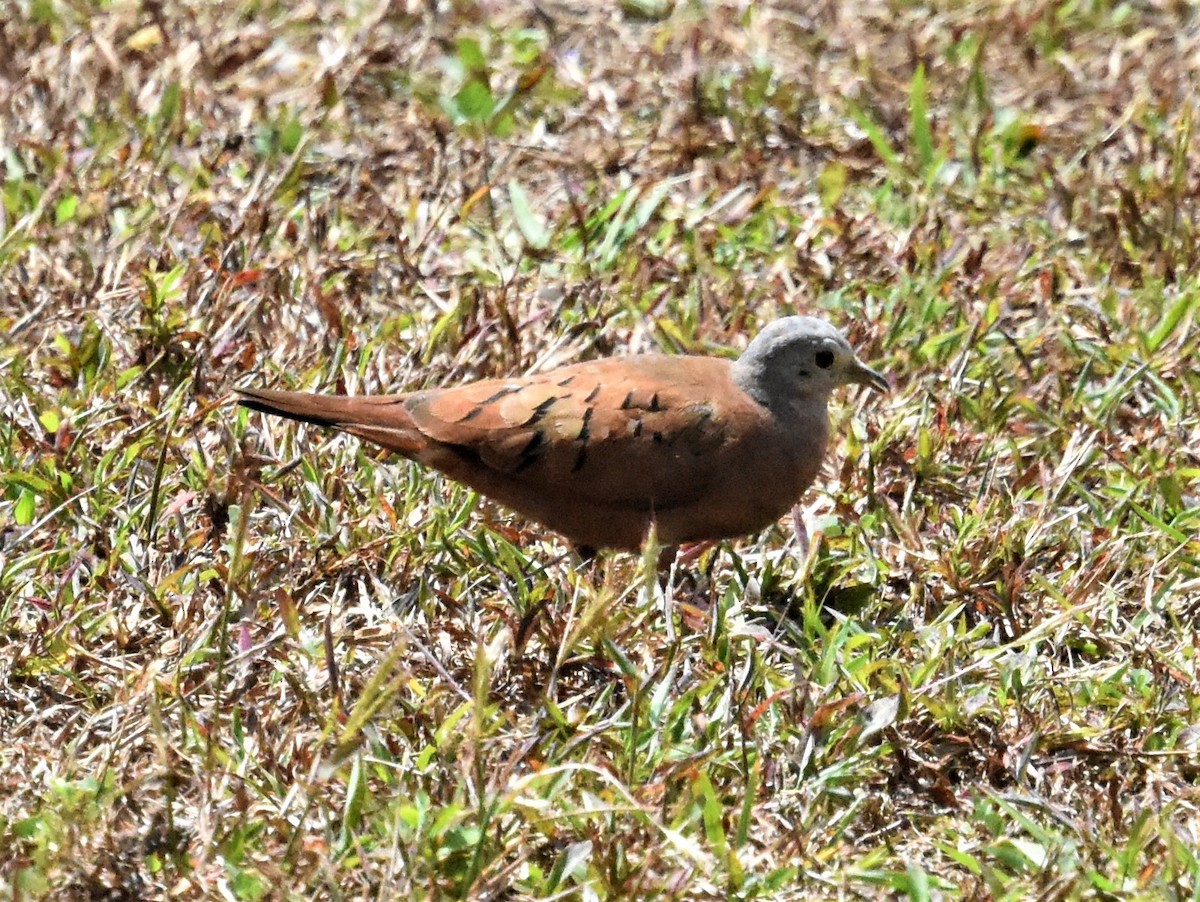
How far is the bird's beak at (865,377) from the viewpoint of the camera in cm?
458

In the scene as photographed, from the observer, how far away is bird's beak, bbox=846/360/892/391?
15.0 feet

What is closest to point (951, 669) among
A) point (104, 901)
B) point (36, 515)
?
point (104, 901)

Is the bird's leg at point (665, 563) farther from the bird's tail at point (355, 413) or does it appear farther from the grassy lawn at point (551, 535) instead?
the bird's tail at point (355, 413)

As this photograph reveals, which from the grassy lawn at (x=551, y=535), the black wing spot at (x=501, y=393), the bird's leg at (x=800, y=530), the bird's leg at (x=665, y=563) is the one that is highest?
the black wing spot at (x=501, y=393)

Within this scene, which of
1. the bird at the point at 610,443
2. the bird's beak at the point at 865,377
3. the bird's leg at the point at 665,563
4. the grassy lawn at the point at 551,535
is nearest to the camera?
the grassy lawn at the point at 551,535

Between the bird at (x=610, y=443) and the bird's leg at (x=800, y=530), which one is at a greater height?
the bird at (x=610, y=443)

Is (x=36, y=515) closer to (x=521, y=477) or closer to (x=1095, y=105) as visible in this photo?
(x=521, y=477)

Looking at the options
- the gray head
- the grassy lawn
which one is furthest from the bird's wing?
the grassy lawn

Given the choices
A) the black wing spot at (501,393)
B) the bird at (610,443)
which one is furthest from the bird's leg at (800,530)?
the black wing spot at (501,393)

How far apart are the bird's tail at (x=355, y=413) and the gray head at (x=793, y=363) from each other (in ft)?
2.70

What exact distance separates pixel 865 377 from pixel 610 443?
78 centimetres

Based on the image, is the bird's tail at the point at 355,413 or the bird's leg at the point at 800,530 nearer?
the bird's tail at the point at 355,413

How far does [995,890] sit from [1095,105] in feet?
12.8

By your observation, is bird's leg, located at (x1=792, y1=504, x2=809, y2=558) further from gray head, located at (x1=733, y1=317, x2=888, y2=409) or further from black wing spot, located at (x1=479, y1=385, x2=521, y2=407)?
black wing spot, located at (x1=479, y1=385, x2=521, y2=407)
